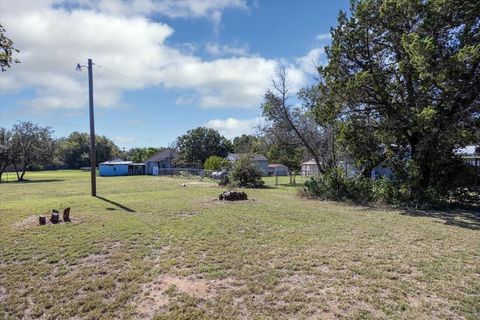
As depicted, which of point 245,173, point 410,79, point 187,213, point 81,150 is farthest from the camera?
point 81,150

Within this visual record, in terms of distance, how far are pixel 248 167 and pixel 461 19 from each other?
47.2 ft

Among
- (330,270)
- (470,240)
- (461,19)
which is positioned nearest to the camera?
(330,270)

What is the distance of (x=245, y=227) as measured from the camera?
7.72 metres

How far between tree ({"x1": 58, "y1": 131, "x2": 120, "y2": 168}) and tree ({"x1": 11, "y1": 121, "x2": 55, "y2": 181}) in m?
34.9

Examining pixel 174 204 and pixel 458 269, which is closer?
pixel 458 269

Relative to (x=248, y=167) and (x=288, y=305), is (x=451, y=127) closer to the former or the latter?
(x=288, y=305)

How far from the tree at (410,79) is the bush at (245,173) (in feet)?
25.9

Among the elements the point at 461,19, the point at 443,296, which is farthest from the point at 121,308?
the point at 461,19

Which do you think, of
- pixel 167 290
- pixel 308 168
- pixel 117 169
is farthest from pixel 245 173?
pixel 117 169

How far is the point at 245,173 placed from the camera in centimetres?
2172

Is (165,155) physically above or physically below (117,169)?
above

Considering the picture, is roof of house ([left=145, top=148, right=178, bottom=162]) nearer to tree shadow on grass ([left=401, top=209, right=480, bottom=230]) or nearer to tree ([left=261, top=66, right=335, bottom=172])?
tree ([left=261, top=66, right=335, bottom=172])

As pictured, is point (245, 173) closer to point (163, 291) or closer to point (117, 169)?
point (163, 291)

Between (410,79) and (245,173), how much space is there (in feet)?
40.9
